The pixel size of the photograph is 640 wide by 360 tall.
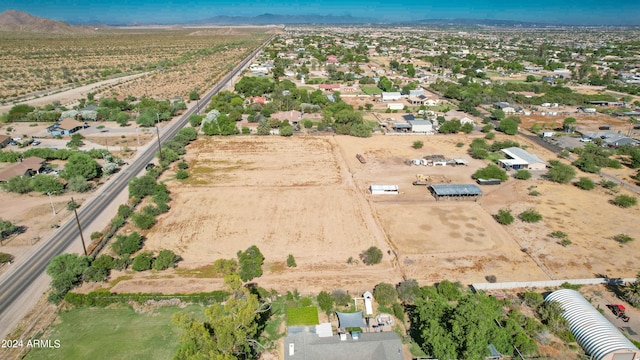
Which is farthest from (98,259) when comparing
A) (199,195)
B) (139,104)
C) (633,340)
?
(139,104)

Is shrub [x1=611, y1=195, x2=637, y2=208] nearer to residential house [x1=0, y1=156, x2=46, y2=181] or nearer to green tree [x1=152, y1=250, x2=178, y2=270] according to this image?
green tree [x1=152, y1=250, x2=178, y2=270]

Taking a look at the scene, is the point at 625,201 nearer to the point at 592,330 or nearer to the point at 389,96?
the point at 592,330

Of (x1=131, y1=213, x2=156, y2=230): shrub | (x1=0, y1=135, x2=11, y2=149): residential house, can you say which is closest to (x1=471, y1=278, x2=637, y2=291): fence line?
(x1=131, y1=213, x2=156, y2=230): shrub

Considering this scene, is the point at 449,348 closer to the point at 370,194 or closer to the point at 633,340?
the point at 633,340

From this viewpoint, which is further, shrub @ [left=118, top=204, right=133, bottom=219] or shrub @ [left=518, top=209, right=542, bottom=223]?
shrub @ [left=518, top=209, right=542, bottom=223]

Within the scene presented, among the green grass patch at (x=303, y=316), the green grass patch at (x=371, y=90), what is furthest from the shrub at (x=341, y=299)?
the green grass patch at (x=371, y=90)

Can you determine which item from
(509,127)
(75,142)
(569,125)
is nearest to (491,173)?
(509,127)

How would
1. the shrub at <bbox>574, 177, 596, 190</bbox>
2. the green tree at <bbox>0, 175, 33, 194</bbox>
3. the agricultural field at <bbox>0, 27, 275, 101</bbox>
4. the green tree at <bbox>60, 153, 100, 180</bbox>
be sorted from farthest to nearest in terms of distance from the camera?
the agricultural field at <bbox>0, 27, 275, 101</bbox> < the shrub at <bbox>574, 177, 596, 190</bbox> < the green tree at <bbox>60, 153, 100, 180</bbox> < the green tree at <bbox>0, 175, 33, 194</bbox>
